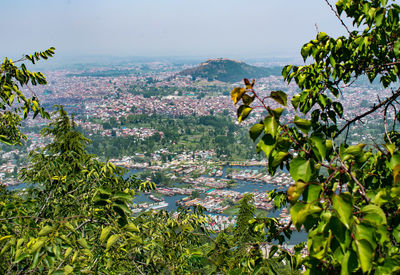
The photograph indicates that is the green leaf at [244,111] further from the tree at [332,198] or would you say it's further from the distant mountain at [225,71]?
the distant mountain at [225,71]

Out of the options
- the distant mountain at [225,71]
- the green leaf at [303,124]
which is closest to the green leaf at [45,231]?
the green leaf at [303,124]

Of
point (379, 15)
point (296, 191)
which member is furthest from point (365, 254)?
point (379, 15)

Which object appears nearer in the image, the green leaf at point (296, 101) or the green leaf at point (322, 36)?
the green leaf at point (296, 101)

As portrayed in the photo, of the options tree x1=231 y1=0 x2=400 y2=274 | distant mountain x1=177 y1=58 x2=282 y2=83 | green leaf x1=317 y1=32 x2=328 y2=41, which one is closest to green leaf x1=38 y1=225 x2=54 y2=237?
tree x1=231 y1=0 x2=400 y2=274

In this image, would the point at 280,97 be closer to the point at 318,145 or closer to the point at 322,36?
the point at 318,145

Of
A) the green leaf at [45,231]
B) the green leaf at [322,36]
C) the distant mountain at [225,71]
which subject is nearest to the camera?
the green leaf at [45,231]

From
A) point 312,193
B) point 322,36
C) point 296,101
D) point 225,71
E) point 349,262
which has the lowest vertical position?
point 349,262
